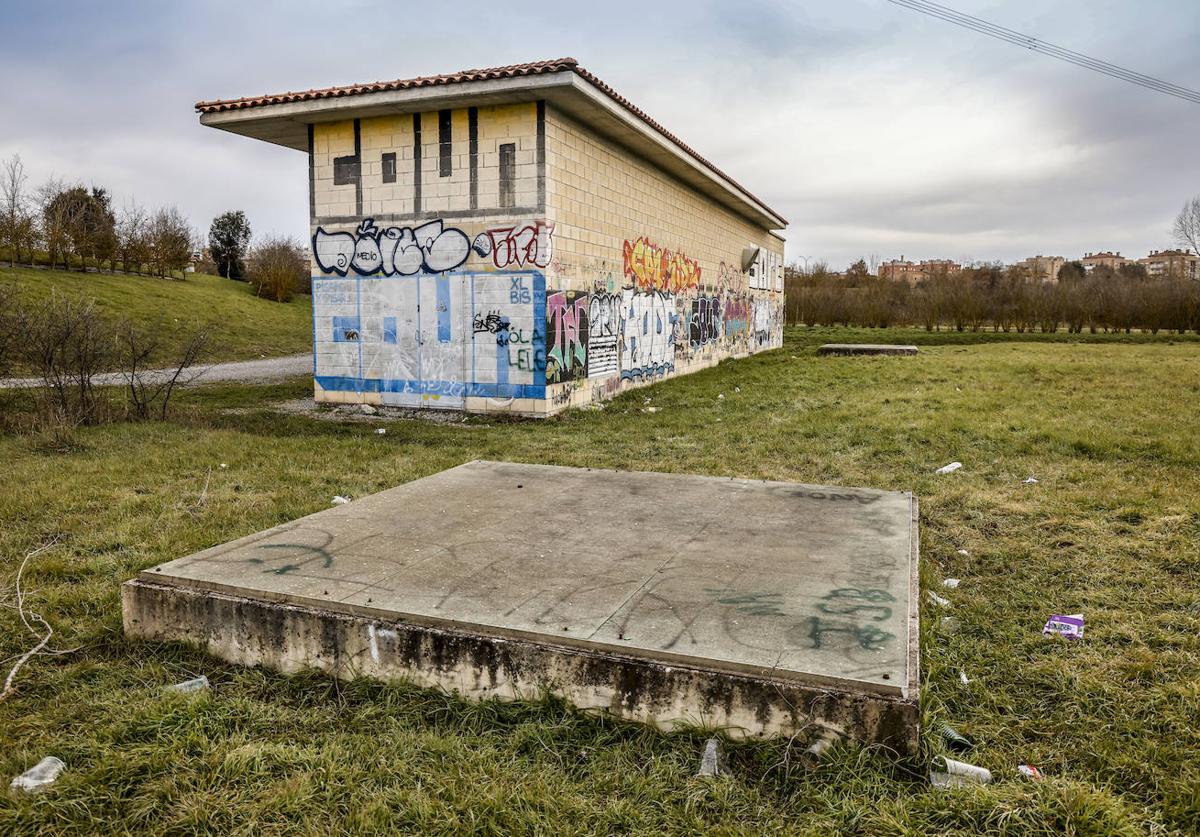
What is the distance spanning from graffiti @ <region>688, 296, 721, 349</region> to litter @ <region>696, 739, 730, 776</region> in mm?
17643

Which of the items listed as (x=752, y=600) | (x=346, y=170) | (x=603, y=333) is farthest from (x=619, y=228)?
(x=752, y=600)

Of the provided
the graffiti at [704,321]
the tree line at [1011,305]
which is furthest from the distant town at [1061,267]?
the graffiti at [704,321]

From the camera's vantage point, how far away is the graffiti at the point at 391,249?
486 inches

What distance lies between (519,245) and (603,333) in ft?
9.39

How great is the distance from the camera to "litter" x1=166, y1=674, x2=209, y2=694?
323 cm

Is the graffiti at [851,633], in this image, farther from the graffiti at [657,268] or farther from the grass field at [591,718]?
the graffiti at [657,268]

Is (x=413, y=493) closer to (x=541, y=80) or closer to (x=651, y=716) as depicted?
(x=651, y=716)

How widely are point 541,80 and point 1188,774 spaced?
1046 centimetres

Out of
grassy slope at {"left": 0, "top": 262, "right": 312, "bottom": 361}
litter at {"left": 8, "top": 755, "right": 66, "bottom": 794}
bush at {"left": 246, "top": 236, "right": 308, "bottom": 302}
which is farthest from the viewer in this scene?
bush at {"left": 246, "top": 236, "right": 308, "bottom": 302}

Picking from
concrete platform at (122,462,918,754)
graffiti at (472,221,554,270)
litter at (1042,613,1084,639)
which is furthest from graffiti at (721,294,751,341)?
litter at (1042,613,1084,639)

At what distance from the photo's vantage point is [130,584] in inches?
150

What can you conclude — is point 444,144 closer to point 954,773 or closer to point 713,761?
point 713,761

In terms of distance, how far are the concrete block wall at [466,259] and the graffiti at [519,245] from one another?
0.02 metres

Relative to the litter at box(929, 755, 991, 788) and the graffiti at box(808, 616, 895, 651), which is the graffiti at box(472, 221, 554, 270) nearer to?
the graffiti at box(808, 616, 895, 651)
